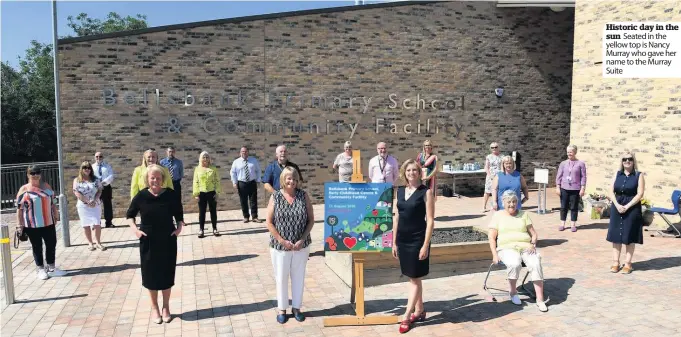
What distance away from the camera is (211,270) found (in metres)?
7.76

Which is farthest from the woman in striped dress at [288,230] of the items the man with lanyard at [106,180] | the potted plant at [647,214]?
the potted plant at [647,214]

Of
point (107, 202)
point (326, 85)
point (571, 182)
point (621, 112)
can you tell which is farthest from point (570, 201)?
point (107, 202)

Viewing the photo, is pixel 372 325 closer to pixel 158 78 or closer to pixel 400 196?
pixel 400 196

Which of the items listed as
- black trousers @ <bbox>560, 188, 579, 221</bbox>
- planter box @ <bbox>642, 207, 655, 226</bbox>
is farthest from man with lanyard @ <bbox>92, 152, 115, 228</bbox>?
planter box @ <bbox>642, 207, 655, 226</bbox>

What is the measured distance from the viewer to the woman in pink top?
970 centimetres

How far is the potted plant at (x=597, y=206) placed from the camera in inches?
446

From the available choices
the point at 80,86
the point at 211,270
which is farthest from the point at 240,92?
the point at 211,270

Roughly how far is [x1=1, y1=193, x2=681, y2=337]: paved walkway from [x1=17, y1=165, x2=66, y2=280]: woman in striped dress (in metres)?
0.32

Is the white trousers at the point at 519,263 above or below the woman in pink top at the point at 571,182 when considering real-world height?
below

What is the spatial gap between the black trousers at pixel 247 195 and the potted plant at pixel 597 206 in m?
7.47

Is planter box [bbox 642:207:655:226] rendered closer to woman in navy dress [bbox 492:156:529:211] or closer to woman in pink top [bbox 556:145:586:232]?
woman in pink top [bbox 556:145:586:232]

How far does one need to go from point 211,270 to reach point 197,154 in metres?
5.51

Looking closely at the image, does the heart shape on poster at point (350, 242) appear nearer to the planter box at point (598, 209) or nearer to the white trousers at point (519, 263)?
the white trousers at point (519, 263)

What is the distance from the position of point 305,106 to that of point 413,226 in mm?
8543
